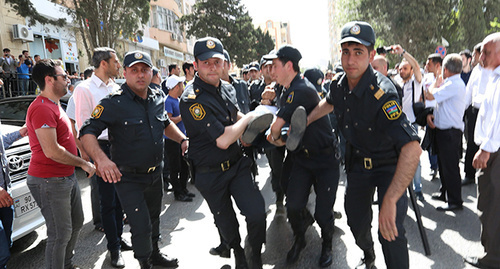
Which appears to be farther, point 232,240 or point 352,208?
point 232,240

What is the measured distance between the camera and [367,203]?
113 inches

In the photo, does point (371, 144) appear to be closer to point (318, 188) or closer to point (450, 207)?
point (318, 188)

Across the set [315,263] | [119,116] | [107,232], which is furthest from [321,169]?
[107,232]

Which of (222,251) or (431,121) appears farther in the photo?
(431,121)

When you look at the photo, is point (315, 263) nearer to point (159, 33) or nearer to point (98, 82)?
point (98, 82)

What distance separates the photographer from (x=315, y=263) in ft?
11.1

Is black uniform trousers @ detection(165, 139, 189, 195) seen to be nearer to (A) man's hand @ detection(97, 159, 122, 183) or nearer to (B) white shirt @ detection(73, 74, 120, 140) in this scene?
(B) white shirt @ detection(73, 74, 120, 140)

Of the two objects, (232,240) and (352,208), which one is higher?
(352,208)

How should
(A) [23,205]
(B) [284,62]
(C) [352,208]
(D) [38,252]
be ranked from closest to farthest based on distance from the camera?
(C) [352,208], (B) [284,62], (A) [23,205], (D) [38,252]

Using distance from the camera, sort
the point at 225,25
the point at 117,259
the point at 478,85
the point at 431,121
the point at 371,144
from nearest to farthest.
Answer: the point at 371,144 < the point at 117,259 < the point at 431,121 < the point at 478,85 < the point at 225,25

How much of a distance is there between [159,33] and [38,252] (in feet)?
108

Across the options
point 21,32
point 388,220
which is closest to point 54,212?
point 388,220

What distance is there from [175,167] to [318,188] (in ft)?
10.3

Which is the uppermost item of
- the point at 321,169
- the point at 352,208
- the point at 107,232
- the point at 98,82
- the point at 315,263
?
the point at 98,82
